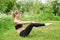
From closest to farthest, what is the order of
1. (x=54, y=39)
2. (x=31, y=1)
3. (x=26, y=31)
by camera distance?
(x=54, y=39) < (x=26, y=31) < (x=31, y=1)

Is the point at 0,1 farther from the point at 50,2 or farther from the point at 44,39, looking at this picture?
the point at 50,2

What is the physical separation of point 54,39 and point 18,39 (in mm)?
1231

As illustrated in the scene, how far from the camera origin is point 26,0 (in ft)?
118

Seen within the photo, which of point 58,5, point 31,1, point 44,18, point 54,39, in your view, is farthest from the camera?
point 58,5

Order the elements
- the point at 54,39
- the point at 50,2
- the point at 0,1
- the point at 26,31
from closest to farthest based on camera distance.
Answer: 1. the point at 54,39
2. the point at 26,31
3. the point at 0,1
4. the point at 50,2

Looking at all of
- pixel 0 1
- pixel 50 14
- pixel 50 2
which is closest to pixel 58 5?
pixel 50 2

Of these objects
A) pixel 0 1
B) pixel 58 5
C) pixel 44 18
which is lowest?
pixel 58 5

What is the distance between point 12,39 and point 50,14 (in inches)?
663

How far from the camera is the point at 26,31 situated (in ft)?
26.1

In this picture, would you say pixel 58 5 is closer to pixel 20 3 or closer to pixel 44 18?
pixel 20 3

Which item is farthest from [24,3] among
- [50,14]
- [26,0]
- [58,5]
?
[50,14]

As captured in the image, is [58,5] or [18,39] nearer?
[18,39]

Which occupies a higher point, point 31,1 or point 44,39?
point 44,39

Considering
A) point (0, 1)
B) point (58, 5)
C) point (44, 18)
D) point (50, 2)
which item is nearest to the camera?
point (0, 1)
